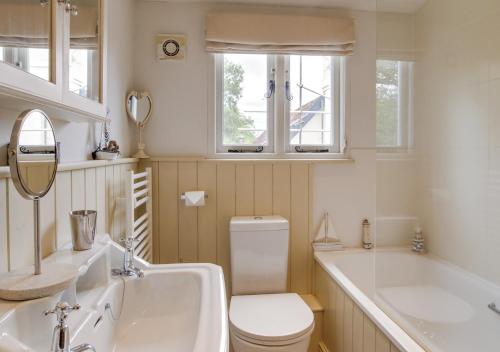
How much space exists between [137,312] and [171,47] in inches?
65.7

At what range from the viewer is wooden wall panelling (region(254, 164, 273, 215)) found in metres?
2.17

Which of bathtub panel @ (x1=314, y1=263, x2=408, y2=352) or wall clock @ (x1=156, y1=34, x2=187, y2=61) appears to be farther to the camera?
wall clock @ (x1=156, y1=34, x2=187, y2=61)

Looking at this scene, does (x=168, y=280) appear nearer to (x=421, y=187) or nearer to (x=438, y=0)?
(x=421, y=187)

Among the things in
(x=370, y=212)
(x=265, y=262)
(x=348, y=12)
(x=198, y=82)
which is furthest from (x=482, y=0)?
(x=265, y=262)

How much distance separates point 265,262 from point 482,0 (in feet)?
6.03

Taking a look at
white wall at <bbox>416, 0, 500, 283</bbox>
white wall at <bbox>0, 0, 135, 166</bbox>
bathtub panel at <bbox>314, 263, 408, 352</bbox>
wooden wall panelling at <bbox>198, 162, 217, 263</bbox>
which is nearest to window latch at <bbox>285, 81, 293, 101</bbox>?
wooden wall panelling at <bbox>198, 162, 217, 263</bbox>

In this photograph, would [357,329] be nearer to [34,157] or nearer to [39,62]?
[34,157]

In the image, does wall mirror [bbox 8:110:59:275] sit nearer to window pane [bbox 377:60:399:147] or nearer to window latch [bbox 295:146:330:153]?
window latch [bbox 295:146:330:153]

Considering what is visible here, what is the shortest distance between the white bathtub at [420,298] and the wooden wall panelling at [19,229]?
127 centimetres

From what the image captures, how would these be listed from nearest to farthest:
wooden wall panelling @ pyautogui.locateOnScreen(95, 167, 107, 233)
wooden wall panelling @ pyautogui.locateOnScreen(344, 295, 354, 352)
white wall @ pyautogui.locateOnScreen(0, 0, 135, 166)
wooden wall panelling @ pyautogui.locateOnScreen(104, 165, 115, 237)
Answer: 1. white wall @ pyautogui.locateOnScreen(0, 0, 135, 166)
2. wooden wall panelling @ pyautogui.locateOnScreen(95, 167, 107, 233)
3. wooden wall panelling @ pyautogui.locateOnScreen(104, 165, 115, 237)
4. wooden wall panelling @ pyautogui.locateOnScreen(344, 295, 354, 352)

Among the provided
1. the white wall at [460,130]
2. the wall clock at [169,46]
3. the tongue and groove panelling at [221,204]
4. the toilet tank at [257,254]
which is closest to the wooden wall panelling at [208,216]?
the tongue and groove panelling at [221,204]

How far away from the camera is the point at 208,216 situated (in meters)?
2.14

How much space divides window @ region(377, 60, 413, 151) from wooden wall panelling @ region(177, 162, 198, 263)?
1300 mm

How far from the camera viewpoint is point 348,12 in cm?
227
